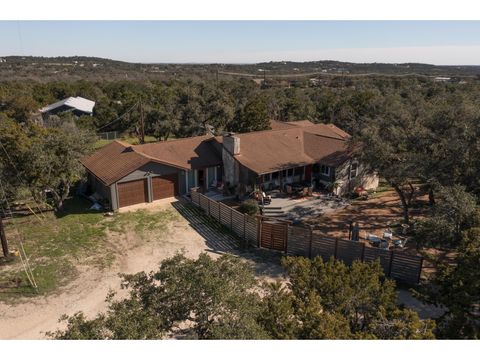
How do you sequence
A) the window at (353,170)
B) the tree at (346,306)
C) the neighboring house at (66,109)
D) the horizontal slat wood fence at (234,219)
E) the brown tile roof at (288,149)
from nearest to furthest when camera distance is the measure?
the tree at (346,306), the horizontal slat wood fence at (234,219), the brown tile roof at (288,149), the window at (353,170), the neighboring house at (66,109)

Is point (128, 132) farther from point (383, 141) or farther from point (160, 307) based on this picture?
point (160, 307)

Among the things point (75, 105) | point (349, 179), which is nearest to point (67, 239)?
point (349, 179)

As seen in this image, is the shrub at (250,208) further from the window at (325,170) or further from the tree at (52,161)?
the tree at (52,161)

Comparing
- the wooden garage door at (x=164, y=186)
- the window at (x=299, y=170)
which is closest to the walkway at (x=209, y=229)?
the wooden garage door at (x=164, y=186)

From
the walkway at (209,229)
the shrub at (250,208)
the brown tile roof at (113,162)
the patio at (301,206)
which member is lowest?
the walkway at (209,229)

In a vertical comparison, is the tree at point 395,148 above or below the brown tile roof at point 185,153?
above

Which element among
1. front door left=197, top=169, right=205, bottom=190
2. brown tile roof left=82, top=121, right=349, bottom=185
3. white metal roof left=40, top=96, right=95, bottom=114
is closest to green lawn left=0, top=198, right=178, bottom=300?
brown tile roof left=82, top=121, right=349, bottom=185

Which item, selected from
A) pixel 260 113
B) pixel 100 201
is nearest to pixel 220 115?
pixel 260 113

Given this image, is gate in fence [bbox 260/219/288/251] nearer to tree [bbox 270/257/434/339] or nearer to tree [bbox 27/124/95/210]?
tree [bbox 270/257/434/339]
